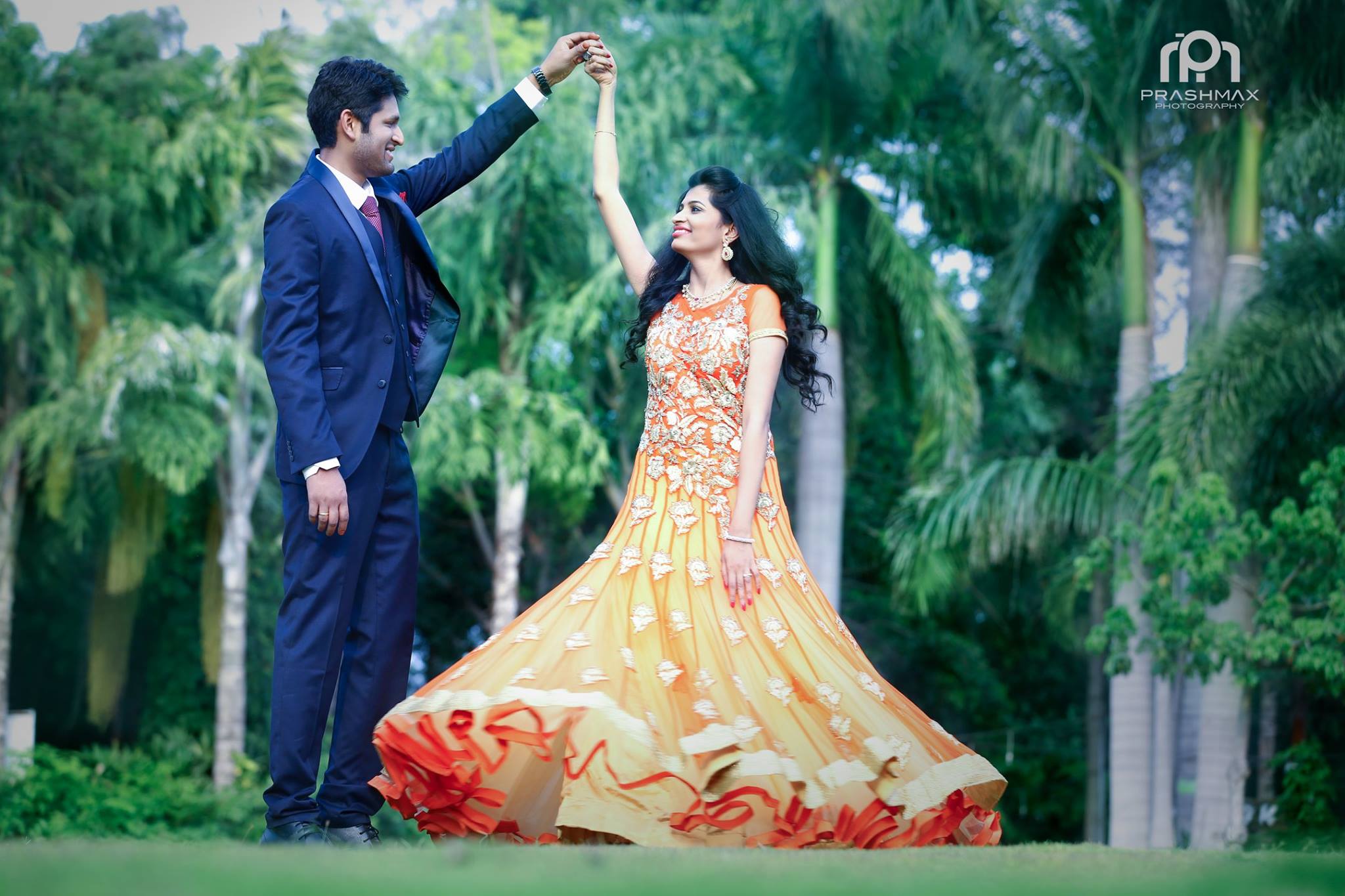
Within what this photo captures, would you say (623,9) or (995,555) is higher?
(623,9)

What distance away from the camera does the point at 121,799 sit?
1458cm

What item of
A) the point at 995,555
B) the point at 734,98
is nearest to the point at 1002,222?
the point at 734,98

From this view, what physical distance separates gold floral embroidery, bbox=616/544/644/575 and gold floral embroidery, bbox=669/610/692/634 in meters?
0.21

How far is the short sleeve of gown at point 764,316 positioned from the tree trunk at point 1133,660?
29.8 feet

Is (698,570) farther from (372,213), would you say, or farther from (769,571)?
(372,213)

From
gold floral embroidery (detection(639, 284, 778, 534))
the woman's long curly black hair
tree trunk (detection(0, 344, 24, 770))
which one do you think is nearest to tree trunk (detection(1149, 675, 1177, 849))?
the woman's long curly black hair

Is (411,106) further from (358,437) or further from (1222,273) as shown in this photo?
(358,437)

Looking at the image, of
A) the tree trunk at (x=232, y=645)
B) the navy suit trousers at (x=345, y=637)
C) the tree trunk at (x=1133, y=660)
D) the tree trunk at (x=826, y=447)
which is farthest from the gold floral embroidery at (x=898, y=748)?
the tree trunk at (x=232, y=645)

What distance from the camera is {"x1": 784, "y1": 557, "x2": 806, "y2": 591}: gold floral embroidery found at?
4316 millimetres

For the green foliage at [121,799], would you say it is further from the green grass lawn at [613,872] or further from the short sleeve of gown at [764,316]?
the green grass lawn at [613,872]

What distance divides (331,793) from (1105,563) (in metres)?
8.65

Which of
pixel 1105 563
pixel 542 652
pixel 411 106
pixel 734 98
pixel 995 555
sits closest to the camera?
pixel 542 652

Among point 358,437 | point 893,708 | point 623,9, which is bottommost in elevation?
point 893,708

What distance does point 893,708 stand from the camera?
13.3 feet
